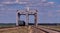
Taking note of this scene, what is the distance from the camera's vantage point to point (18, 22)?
378 ft

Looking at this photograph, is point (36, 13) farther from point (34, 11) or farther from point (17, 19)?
point (17, 19)

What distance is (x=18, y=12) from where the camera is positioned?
114 meters

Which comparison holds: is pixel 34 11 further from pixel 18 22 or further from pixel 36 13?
pixel 18 22

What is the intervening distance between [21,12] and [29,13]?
12.8 feet

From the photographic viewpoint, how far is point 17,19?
116188 millimetres

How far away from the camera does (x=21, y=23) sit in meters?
114

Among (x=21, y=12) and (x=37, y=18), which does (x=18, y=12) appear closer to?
(x=21, y=12)

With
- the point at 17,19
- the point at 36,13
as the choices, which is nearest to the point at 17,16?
the point at 17,19

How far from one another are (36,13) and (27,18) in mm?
5151

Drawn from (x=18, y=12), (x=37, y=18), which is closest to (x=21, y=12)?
(x=18, y=12)

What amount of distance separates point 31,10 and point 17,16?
7.31 meters

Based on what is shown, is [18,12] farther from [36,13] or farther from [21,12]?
[36,13]

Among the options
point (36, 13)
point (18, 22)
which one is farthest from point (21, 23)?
point (36, 13)

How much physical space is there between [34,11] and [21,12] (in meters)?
6.25
